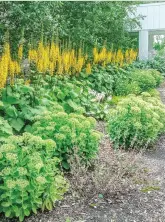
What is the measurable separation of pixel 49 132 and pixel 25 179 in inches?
34.9

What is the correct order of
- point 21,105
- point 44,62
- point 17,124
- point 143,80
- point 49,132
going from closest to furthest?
point 49,132 < point 17,124 < point 21,105 < point 44,62 < point 143,80

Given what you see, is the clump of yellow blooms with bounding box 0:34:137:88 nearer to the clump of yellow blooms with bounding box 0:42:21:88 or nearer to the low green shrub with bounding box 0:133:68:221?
the clump of yellow blooms with bounding box 0:42:21:88

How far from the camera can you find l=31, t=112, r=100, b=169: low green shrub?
13.1 ft

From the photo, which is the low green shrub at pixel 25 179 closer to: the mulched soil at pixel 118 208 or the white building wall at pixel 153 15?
the mulched soil at pixel 118 208

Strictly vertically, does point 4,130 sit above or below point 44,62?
below

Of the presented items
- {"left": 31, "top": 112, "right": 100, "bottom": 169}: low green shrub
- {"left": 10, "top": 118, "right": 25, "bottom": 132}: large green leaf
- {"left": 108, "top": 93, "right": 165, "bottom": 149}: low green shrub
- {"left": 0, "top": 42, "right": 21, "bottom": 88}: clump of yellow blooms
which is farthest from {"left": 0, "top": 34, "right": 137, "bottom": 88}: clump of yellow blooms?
{"left": 108, "top": 93, "right": 165, "bottom": 149}: low green shrub

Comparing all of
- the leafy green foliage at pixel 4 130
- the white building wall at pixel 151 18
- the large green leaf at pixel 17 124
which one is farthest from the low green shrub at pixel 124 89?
the white building wall at pixel 151 18

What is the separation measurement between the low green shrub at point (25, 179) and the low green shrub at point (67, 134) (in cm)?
52

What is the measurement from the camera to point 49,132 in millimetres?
4000

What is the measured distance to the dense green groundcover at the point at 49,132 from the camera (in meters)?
3.17

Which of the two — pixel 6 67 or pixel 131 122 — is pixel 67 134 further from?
pixel 131 122

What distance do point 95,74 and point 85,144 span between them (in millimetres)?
4920

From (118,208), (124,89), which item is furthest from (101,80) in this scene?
(118,208)

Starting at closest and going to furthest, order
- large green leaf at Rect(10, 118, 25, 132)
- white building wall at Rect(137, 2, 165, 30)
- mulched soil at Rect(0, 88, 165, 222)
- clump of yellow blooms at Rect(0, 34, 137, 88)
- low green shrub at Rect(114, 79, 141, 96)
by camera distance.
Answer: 1. mulched soil at Rect(0, 88, 165, 222)
2. large green leaf at Rect(10, 118, 25, 132)
3. clump of yellow blooms at Rect(0, 34, 137, 88)
4. low green shrub at Rect(114, 79, 141, 96)
5. white building wall at Rect(137, 2, 165, 30)
